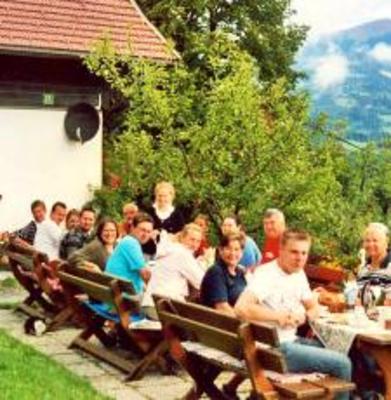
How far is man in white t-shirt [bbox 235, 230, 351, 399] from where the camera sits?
6.77 meters

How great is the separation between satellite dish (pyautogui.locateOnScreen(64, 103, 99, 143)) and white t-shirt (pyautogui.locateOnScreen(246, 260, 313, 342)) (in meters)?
10.0

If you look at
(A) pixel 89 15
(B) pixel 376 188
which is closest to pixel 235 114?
(A) pixel 89 15

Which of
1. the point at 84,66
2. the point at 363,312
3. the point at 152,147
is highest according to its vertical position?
the point at 84,66

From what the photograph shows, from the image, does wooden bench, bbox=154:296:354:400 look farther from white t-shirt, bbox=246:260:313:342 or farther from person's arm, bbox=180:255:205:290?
person's arm, bbox=180:255:205:290

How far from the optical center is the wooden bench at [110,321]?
27.9 feet

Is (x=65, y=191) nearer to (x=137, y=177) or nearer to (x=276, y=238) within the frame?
(x=137, y=177)

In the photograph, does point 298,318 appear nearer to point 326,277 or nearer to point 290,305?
point 290,305

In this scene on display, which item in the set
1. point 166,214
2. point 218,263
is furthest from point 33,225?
point 218,263

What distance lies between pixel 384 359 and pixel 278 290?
0.80 m

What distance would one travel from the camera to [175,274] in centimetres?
872

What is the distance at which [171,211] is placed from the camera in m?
11.8

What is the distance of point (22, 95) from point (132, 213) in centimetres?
507

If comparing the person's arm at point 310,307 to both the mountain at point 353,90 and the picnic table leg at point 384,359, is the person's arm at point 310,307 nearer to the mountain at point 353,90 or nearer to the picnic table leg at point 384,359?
the picnic table leg at point 384,359

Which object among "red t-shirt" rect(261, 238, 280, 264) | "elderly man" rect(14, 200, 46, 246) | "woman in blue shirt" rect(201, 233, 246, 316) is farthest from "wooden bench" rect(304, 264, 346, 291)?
"elderly man" rect(14, 200, 46, 246)
